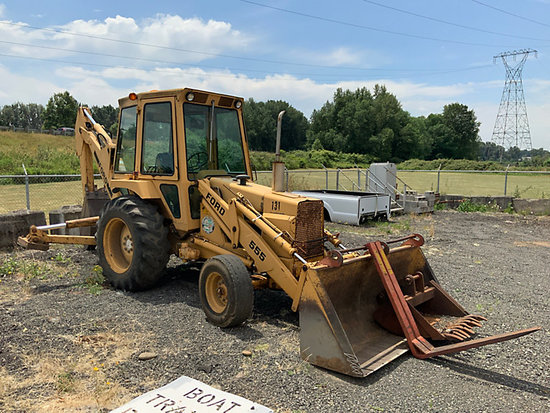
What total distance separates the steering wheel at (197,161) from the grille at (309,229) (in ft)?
5.86

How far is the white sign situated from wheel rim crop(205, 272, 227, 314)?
130 cm

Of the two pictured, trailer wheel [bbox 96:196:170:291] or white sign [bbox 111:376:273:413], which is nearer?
white sign [bbox 111:376:273:413]

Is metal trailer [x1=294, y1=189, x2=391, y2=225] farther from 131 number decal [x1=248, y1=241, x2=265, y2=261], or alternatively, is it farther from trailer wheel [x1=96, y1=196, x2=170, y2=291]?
131 number decal [x1=248, y1=241, x2=265, y2=261]

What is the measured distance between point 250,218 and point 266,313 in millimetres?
1214

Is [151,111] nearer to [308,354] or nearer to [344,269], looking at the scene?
[344,269]

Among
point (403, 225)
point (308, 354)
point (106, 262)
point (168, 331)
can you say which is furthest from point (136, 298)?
point (403, 225)

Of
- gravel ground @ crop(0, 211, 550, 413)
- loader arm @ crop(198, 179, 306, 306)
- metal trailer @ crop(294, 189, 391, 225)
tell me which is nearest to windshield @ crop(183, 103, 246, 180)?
loader arm @ crop(198, 179, 306, 306)

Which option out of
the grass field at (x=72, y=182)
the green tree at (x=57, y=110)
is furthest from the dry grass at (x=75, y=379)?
the green tree at (x=57, y=110)

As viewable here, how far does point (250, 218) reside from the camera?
16.5 ft

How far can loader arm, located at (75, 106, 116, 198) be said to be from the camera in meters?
6.99

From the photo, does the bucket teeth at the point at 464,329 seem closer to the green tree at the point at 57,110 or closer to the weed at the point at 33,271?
the weed at the point at 33,271

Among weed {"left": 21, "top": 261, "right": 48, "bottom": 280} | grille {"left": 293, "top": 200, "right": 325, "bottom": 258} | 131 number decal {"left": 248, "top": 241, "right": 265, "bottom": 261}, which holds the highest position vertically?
grille {"left": 293, "top": 200, "right": 325, "bottom": 258}

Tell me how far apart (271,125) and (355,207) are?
52190mm

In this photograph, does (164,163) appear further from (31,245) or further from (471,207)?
(471,207)
